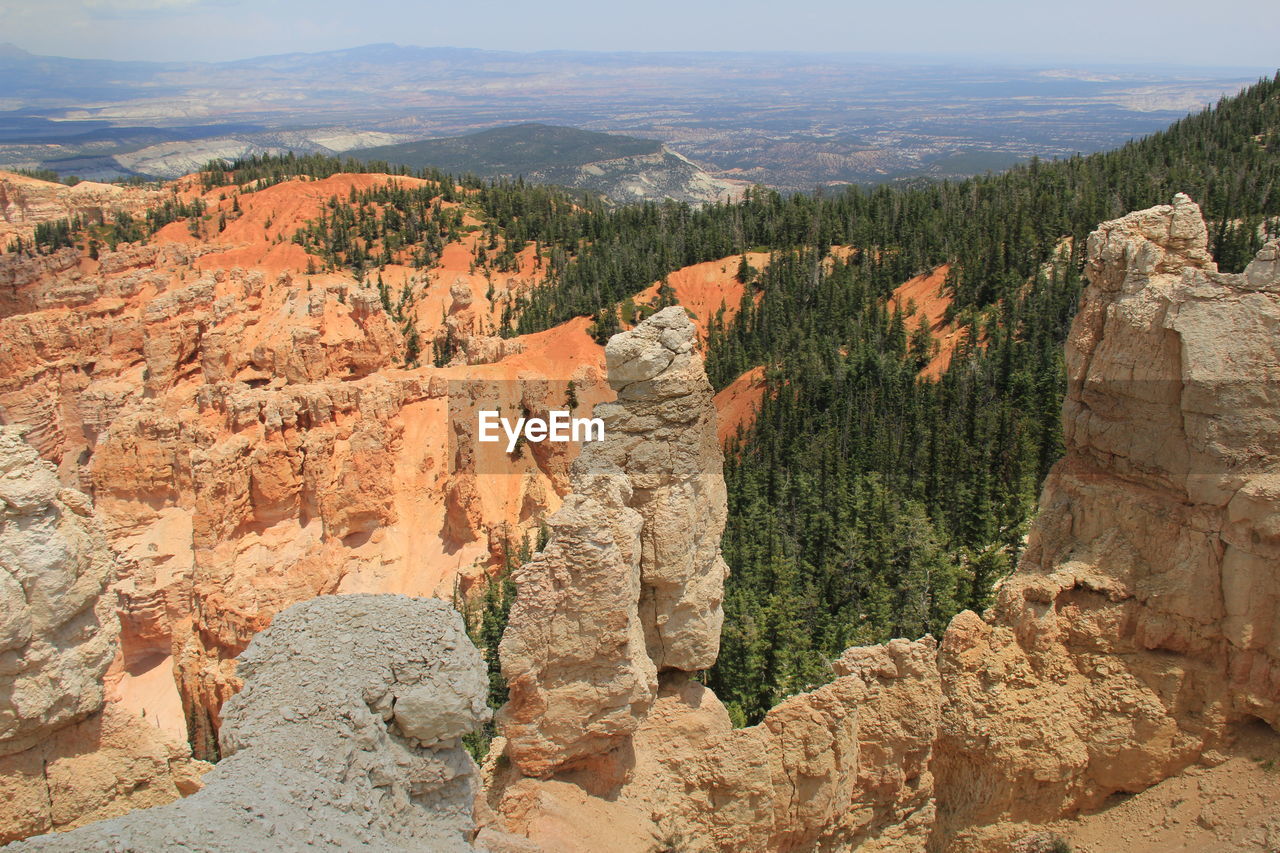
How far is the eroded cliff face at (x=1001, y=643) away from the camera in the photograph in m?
11.3

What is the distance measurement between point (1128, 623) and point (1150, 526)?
134 cm

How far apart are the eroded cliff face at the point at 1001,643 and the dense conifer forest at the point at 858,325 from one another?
12.2m

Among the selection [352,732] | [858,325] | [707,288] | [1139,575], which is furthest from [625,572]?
[707,288]

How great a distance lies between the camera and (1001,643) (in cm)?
1257

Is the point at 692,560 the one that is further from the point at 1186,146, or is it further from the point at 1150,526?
the point at 1186,146

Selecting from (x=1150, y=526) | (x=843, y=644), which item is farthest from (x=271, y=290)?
(x=1150, y=526)

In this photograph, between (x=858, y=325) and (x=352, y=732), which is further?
(x=858, y=325)

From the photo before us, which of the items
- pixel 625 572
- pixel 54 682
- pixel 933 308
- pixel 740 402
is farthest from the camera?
pixel 933 308

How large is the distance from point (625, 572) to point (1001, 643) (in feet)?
18.0

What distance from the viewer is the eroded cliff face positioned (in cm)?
1126

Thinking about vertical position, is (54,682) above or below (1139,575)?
above

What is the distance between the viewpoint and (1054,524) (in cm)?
1323

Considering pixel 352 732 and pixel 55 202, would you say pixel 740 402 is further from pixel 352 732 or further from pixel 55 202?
pixel 55 202

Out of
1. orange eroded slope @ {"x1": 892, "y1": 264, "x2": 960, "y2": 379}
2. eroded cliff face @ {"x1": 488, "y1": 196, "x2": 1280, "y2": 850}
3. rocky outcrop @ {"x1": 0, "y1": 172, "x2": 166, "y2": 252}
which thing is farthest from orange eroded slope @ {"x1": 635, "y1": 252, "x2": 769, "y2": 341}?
eroded cliff face @ {"x1": 488, "y1": 196, "x2": 1280, "y2": 850}
